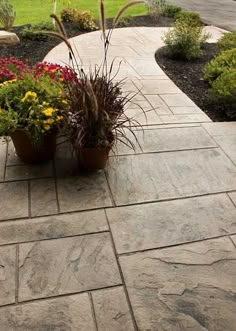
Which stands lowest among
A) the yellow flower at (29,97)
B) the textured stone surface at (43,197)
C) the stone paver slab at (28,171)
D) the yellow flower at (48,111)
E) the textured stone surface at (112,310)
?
the textured stone surface at (112,310)

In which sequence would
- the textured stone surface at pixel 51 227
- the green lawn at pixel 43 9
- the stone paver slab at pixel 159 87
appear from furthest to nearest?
the green lawn at pixel 43 9 → the stone paver slab at pixel 159 87 → the textured stone surface at pixel 51 227

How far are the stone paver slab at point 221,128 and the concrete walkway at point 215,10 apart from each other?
5.22 m

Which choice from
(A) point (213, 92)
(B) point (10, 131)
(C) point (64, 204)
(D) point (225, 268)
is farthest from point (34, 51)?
(D) point (225, 268)

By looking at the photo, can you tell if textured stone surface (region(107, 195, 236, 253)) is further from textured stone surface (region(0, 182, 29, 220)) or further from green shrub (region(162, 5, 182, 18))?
green shrub (region(162, 5, 182, 18))

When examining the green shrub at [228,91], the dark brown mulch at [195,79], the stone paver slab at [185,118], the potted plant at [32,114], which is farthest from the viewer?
the dark brown mulch at [195,79]

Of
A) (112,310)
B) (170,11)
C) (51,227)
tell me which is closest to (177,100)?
(51,227)

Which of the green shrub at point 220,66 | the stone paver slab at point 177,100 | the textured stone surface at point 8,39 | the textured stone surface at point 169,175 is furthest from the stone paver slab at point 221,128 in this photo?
the textured stone surface at point 8,39

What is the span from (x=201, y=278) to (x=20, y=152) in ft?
4.81

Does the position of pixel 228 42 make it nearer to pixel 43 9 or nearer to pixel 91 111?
pixel 91 111

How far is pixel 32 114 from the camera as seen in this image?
1975 mm

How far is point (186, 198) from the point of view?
6.81ft

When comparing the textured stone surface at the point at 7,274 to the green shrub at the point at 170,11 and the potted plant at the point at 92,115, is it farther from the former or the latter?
the green shrub at the point at 170,11

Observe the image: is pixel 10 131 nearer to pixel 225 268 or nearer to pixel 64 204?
pixel 64 204

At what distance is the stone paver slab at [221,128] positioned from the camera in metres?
2.86
